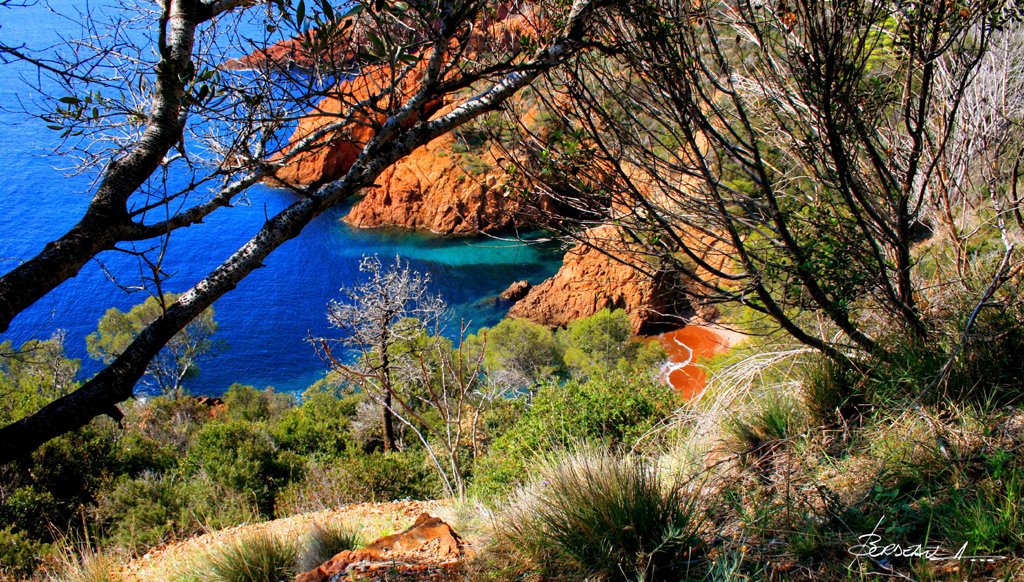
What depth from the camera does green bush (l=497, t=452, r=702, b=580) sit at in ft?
8.49

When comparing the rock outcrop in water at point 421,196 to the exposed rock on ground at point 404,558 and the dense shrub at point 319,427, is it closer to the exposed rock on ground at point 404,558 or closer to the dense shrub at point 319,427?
the dense shrub at point 319,427

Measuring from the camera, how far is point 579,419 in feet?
21.1

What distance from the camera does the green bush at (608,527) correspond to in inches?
102

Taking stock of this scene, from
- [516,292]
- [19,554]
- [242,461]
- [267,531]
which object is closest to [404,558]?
[267,531]

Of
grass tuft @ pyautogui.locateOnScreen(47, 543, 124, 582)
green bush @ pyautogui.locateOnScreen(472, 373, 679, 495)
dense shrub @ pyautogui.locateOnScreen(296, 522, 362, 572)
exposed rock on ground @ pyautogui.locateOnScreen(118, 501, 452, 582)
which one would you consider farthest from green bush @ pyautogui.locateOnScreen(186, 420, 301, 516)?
dense shrub @ pyautogui.locateOnScreen(296, 522, 362, 572)

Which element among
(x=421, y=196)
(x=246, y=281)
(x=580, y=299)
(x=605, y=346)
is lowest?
(x=605, y=346)

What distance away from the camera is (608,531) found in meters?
2.68

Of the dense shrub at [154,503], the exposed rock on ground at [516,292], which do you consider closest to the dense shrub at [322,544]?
the dense shrub at [154,503]

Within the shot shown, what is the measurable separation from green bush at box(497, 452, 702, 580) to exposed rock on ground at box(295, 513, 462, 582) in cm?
39

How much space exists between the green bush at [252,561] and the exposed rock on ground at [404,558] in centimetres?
55

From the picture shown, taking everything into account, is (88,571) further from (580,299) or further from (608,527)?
(580,299)

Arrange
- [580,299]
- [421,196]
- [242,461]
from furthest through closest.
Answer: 1. [421,196]
2. [580,299]
3. [242,461]
